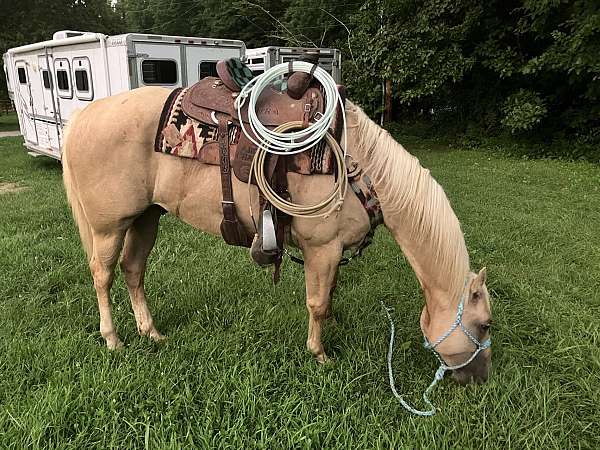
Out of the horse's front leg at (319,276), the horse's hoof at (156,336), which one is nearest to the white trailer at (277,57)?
the horse's hoof at (156,336)

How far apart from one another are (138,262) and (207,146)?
1.09 metres

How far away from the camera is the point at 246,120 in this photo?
239cm

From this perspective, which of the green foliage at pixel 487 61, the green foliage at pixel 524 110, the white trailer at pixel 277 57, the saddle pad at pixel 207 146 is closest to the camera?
the saddle pad at pixel 207 146

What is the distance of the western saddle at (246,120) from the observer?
2.37 metres

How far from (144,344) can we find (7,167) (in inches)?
346

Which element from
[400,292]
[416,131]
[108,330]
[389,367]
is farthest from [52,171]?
[416,131]

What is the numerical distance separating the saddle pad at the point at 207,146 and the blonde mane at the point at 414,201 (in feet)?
0.78

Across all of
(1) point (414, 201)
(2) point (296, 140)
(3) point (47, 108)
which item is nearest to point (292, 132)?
(2) point (296, 140)

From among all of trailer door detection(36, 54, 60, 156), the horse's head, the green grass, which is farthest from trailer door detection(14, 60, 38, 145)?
the horse's head

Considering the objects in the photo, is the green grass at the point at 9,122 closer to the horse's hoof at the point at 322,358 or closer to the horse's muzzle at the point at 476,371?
the horse's hoof at the point at 322,358

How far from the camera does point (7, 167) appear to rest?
31.8ft

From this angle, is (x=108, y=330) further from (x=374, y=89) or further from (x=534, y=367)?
(x=374, y=89)

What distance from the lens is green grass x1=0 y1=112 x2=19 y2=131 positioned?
18.7m

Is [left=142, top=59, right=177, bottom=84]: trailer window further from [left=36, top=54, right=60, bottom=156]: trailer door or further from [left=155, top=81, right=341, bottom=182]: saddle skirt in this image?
[left=155, top=81, right=341, bottom=182]: saddle skirt
